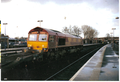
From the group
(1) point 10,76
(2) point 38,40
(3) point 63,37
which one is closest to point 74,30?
(3) point 63,37

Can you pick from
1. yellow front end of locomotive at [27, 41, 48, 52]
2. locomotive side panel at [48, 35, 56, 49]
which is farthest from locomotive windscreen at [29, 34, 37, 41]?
locomotive side panel at [48, 35, 56, 49]

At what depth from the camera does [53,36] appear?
1391cm

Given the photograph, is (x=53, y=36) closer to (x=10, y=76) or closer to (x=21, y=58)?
(x=21, y=58)

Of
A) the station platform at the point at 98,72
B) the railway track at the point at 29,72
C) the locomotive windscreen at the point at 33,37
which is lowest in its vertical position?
the railway track at the point at 29,72

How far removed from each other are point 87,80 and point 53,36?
26.8 feet

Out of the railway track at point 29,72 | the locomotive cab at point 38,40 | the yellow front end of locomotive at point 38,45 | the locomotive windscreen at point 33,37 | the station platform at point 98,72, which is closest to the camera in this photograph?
the station platform at point 98,72

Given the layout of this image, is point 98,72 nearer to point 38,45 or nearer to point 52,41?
point 52,41

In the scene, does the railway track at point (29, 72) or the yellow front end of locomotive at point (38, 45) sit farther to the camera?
the yellow front end of locomotive at point (38, 45)

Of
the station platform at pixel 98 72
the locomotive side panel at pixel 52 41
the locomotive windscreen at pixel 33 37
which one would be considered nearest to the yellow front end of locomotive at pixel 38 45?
the locomotive windscreen at pixel 33 37

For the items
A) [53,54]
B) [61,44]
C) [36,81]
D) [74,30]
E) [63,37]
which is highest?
[74,30]

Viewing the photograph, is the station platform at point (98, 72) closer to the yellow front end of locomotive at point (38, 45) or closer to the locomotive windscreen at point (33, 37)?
the yellow front end of locomotive at point (38, 45)

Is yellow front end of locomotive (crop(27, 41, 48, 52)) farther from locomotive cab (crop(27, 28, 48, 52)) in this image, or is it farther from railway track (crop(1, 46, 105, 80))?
railway track (crop(1, 46, 105, 80))

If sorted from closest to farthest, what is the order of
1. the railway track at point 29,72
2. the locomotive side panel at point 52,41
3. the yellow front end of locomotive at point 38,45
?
the railway track at point 29,72 → the yellow front end of locomotive at point 38,45 → the locomotive side panel at point 52,41

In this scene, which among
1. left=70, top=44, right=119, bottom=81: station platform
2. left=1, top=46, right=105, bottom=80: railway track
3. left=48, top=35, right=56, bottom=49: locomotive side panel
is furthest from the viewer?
left=48, top=35, right=56, bottom=49: locomotive side panel
